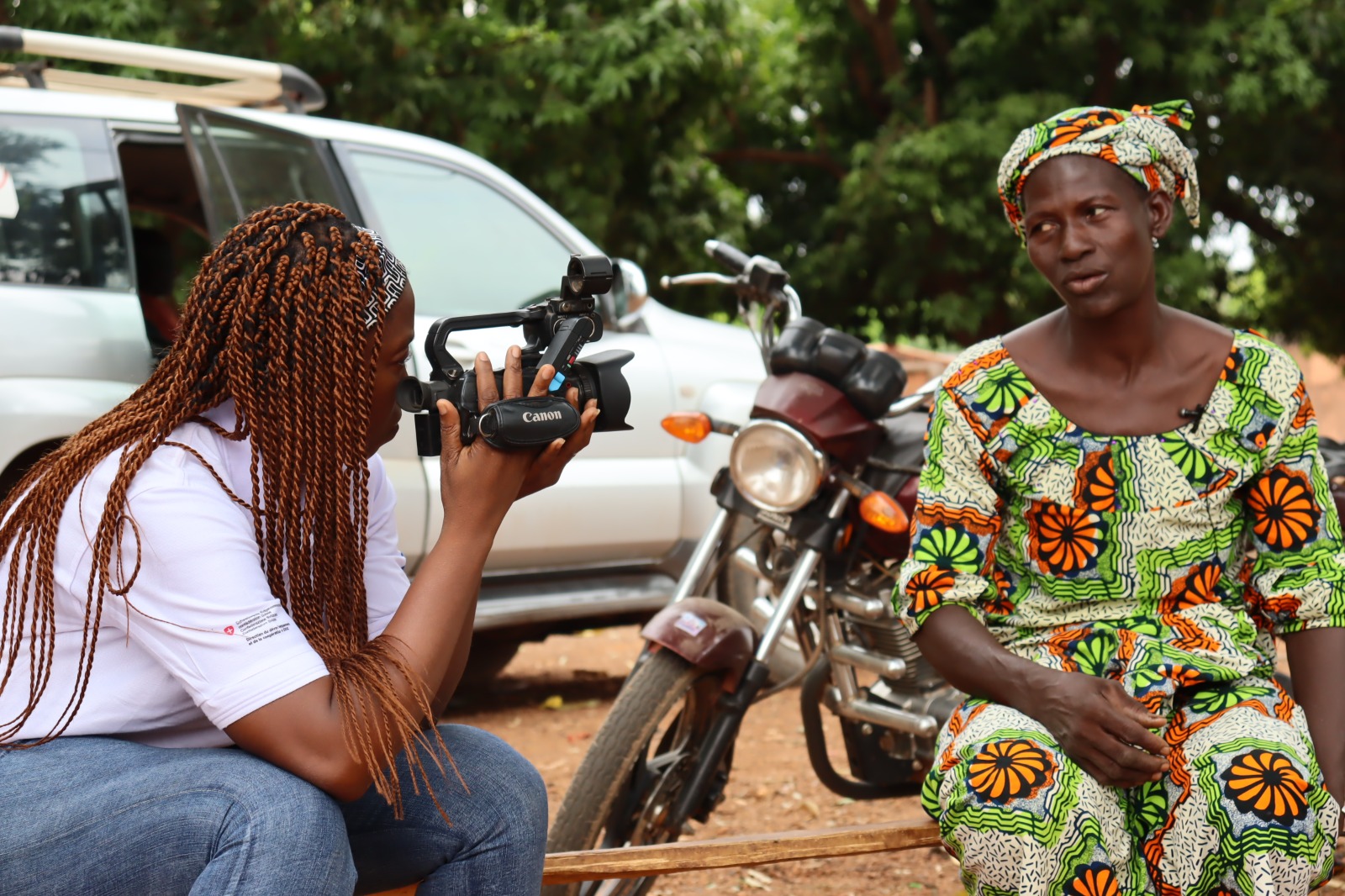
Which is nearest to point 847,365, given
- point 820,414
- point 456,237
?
point 820,414

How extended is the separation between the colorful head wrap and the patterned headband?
109cm

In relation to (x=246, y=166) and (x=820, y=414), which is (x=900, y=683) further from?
(x=246, y=166)

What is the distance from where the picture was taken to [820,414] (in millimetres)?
2832

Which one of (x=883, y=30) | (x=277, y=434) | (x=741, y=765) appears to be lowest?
(x=741, y=765)

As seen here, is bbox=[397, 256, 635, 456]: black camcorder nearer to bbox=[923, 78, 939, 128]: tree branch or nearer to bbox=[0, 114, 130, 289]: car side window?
bbox=[0, 114, 130, 289]: car side window

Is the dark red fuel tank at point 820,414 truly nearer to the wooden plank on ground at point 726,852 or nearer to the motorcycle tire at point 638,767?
the motorcycle tire at point 638,767

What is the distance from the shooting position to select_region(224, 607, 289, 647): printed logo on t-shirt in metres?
1.65

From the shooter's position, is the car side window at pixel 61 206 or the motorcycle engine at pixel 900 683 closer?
the motorcycle engine at pixel 900 683

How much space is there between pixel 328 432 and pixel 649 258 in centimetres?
705

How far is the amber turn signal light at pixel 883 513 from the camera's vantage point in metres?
2.73

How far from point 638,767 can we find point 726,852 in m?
0.47

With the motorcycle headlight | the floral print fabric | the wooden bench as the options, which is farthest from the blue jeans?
the motorcycle headlight

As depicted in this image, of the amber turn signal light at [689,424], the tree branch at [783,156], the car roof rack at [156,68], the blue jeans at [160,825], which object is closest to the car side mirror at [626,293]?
the car roof rack at [156,68]

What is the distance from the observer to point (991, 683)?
87.4 inches
